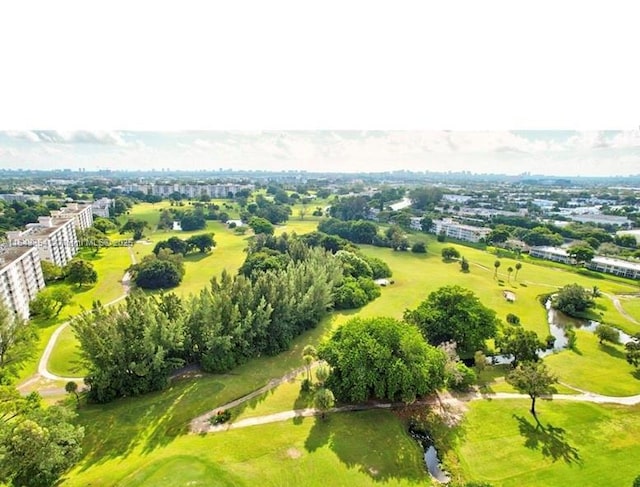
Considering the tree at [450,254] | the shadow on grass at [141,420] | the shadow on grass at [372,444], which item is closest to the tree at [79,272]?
the shadow on grass at [141,420]

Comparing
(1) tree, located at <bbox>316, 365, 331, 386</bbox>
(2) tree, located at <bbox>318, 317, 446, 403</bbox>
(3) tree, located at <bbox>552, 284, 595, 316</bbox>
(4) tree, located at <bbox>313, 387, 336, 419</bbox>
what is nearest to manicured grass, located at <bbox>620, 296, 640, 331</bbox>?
(3) tree, located at <bbox>552, 284, 595, 316</bbox>

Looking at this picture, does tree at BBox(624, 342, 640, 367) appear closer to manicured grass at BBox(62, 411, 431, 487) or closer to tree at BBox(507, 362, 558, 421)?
tree at BBox(507, 362, 558, 421)

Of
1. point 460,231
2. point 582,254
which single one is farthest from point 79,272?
point 582,254

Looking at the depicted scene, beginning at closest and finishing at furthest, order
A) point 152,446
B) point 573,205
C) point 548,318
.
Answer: point 152,446
point 548,318
point 573,205

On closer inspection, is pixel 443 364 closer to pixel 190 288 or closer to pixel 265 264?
pixel 265 264

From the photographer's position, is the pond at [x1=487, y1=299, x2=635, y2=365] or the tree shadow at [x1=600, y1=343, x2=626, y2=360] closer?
the pond at [x1=487, y1=299, x2=635, y2=365]

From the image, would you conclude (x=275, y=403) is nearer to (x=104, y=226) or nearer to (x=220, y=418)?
(x=220, y=418)

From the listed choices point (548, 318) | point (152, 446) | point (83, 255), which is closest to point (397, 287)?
point (548, 318)
